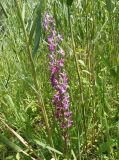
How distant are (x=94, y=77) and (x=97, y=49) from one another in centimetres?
34

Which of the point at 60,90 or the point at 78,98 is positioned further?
the point at 78,98

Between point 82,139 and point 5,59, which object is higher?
point 5,59

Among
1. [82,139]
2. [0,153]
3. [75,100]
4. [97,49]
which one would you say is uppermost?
[97,49]

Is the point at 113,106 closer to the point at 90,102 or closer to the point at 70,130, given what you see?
the point at 90,102

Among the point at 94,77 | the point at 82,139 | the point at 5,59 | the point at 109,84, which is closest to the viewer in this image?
the point at 82,139

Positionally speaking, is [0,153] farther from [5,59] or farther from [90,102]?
[5,59]

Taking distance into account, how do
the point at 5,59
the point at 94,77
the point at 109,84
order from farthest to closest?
the point at 5,59
the point at 109,84
the point at 94,77

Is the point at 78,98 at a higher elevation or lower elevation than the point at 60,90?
lower

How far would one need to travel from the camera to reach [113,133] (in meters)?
1.27

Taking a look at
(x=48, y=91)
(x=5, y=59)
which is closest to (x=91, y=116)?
(x=48, y=91)

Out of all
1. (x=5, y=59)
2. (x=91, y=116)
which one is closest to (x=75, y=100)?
(x=91, y=116)

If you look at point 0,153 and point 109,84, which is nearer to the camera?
point 0,153

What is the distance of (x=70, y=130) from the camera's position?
129 cm

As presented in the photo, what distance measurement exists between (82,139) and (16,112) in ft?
1.06
